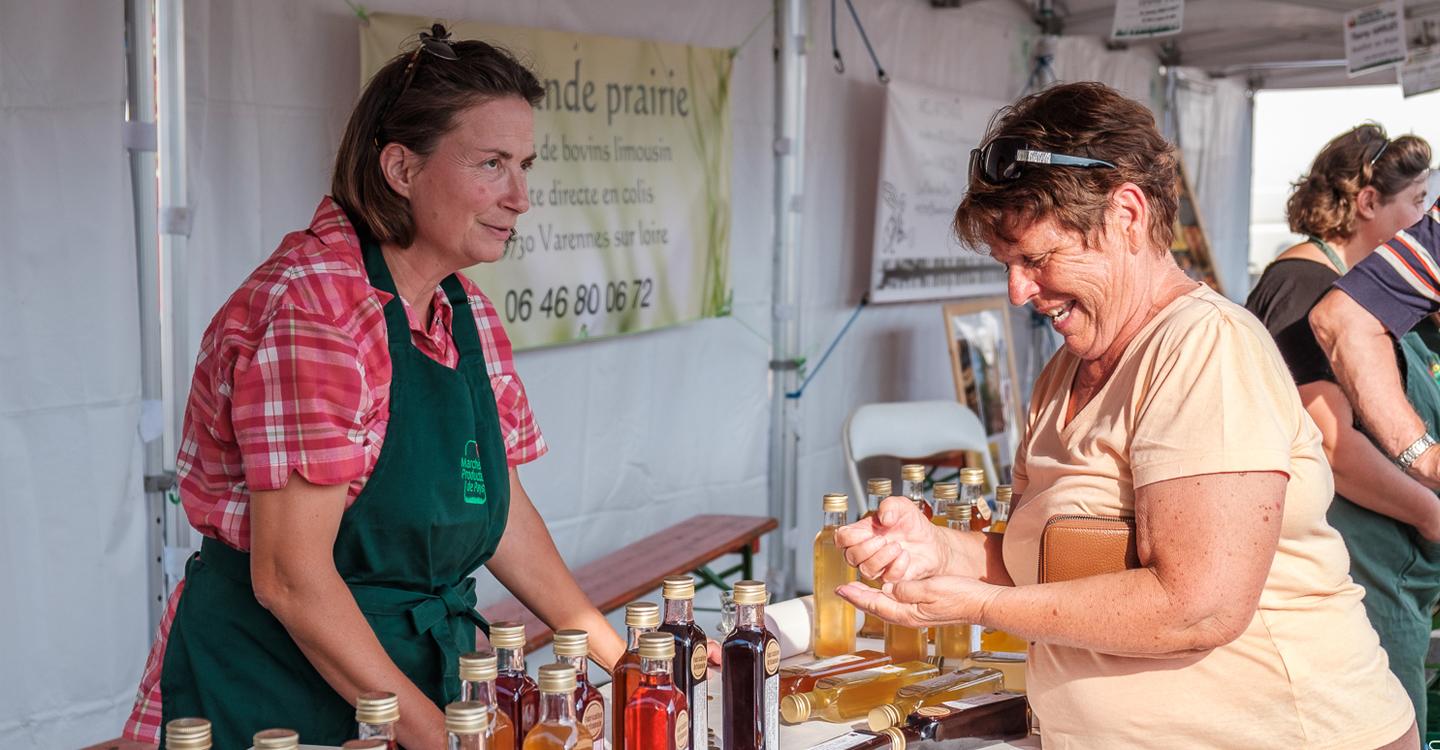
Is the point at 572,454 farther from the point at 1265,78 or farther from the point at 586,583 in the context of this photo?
the point at 1265,78

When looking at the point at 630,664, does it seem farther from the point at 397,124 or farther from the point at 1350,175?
the point at 1350,175

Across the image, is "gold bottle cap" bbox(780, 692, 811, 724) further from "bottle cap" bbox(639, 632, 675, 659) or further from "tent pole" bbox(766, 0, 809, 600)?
"tent pole" bbox(766, 0, 809, 600)

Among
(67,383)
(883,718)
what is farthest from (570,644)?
(67,383)

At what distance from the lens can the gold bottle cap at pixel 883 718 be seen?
5.51 feet

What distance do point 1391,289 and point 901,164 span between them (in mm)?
2978

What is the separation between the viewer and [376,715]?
3.70 feet

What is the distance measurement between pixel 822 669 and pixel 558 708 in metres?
0.72

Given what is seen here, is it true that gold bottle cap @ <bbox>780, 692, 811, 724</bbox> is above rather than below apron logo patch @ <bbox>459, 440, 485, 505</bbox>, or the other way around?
below

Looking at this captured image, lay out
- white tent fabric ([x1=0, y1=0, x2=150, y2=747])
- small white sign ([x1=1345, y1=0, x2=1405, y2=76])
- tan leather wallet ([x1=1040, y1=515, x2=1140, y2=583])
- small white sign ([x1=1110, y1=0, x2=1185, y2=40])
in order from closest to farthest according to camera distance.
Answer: tan leather wallet ([x1=1040, y1=515, x2=1140, y2=583]), white tent fabric ([x1=0, y1=0, x2=150, y2=747]), small white sign ([x1=1110, y1=0, x2=1185, y2=40]), small white sign ([x1=1345, y1=0, x2=1405, y2=76])

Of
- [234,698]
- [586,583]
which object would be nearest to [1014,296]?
[234,698]

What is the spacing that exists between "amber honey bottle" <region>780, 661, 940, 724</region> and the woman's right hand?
0.22 meters

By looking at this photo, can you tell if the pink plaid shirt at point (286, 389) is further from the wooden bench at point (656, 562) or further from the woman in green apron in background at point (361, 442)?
the wooden bench at point (656, 562)

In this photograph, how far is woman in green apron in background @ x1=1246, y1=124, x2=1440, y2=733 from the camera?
2.65 metres

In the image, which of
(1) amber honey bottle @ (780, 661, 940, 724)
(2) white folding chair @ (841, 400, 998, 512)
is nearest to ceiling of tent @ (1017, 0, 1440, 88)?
(2) white folding chair @ (841, 400, 998, 512)
